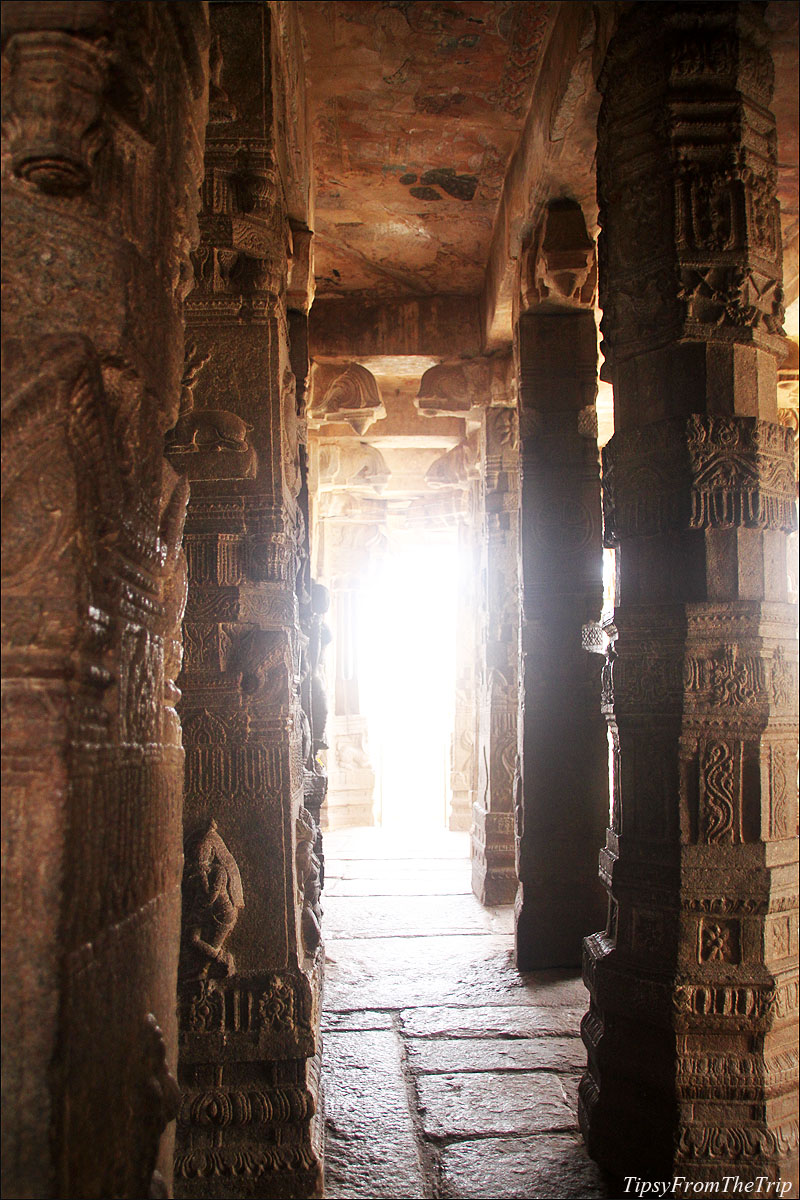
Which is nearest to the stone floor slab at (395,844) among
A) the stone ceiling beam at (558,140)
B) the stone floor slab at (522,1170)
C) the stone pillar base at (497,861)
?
the stone pillar base at (497,861)

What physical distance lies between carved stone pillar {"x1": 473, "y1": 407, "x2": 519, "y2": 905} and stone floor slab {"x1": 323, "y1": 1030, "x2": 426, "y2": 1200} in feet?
8.24

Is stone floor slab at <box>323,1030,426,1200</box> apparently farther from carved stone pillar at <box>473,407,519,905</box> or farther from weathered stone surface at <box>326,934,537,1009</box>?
carved stone pillar at <box>473,407,519,905</box>

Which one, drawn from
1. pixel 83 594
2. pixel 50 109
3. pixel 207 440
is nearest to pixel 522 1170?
pixel 83 594

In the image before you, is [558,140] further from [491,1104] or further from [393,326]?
[491,1104]

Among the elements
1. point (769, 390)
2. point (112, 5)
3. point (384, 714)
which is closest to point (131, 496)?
point (112, 5)

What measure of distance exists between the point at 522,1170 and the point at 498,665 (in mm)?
3929

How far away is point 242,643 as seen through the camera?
3145 millimetres

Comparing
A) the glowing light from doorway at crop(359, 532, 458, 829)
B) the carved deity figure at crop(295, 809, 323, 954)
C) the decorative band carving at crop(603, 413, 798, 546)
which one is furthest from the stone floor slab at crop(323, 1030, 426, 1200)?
the glowing light from doorway at crop(359, 532, 458, 829)

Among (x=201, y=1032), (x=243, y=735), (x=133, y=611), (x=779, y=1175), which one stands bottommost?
(x=779, y=1175)

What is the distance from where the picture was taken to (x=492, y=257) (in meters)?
6.23

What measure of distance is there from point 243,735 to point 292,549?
80 centimetres

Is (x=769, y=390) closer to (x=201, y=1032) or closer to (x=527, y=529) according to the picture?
(x=527, y=529)

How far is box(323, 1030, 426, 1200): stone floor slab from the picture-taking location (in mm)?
2771

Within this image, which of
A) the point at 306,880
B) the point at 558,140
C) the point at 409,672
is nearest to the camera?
the point at 306,880
